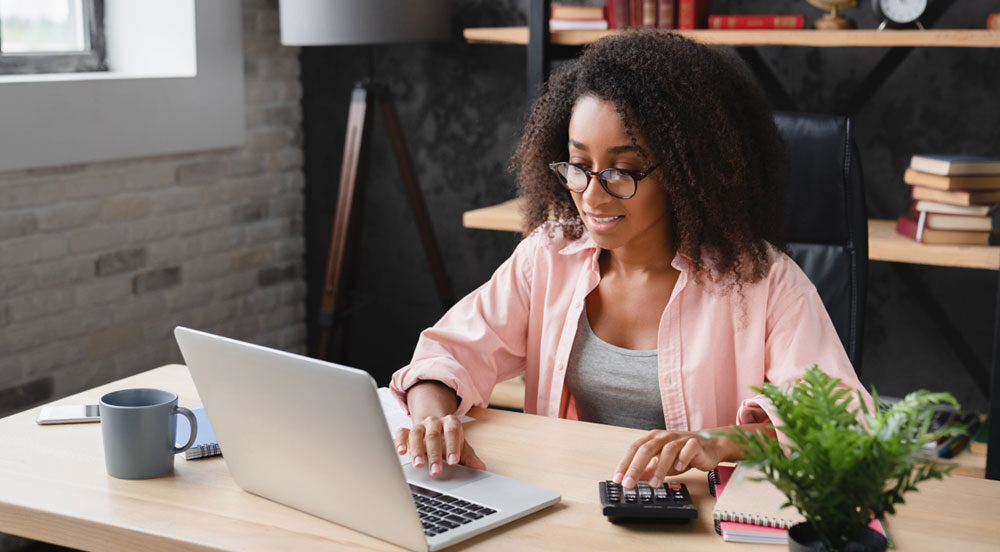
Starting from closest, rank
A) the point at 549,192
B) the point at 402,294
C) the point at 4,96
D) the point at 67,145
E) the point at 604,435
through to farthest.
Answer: the point at 604,435 → the point at 549,192 → the point at 4,96 → the point at 67,145 → the point at 402,294

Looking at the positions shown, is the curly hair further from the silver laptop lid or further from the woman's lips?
the silver laptop lid

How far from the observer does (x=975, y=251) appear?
235 cm

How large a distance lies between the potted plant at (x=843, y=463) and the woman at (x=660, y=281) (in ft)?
1.84

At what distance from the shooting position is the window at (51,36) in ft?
9.20

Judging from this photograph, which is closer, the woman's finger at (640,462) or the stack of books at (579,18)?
the woman's finger at (640,462)

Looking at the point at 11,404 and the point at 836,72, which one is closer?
the point at 11,404

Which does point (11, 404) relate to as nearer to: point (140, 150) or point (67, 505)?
point (140, 150)

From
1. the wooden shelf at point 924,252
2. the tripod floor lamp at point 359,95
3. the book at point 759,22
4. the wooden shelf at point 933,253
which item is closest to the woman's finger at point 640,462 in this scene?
the wooden shelf at point 924,252

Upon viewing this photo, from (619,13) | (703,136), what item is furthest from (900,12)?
(703,136)

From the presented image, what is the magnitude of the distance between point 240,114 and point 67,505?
217cm

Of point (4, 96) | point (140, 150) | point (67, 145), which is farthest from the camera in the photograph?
point (140, 150)

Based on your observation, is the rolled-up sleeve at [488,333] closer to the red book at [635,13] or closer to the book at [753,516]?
the book at [753,516]

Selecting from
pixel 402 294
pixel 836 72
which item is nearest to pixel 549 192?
pixel 836 72

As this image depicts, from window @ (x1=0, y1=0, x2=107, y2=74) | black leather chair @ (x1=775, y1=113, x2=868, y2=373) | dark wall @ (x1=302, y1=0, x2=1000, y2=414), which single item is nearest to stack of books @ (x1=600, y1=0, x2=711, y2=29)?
dark wall @ (x1=302, y1=0, x2=1000, y2=414)
